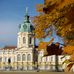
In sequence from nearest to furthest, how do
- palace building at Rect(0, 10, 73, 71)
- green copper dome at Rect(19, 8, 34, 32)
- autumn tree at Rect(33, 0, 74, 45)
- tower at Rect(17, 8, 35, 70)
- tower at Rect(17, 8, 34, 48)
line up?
1. autumn tree at Rect(33, 0, 74, 45)
2. palace building at Rect(0, 10, 73, 71)
3. tower at Rect(17, 8, 35, 70)
4. tower at Rect(17, 8, 34, 48)
5. green copper dome at Rect(19, 8, 34, 32)

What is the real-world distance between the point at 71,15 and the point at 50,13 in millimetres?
904

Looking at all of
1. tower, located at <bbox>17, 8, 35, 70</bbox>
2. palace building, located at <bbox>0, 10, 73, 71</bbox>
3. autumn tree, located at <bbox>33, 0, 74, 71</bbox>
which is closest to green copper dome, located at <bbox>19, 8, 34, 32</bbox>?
palace building, located at <bbox>0, 10, 73, 71</bbox>

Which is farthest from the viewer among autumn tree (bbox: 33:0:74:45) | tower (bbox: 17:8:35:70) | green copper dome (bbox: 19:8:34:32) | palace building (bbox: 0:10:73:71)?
green copper dome (bbox: 19:8:34:32)

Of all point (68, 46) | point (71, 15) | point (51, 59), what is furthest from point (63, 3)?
point (51, 59)

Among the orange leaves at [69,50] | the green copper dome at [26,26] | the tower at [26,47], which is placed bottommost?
the orange leaves at [69,50]

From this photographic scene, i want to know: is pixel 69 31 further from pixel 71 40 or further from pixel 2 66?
pixel 2 66

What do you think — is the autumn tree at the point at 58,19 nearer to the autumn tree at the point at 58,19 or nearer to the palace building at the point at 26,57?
the autumn tree at the point at 58,19

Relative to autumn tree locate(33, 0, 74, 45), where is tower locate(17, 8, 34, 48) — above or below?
above

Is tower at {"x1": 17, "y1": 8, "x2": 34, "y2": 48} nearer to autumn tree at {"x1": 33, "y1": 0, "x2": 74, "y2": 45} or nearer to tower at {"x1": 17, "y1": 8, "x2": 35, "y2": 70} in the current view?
tower at {"x1": 17, "y1": 8, "x2": 35, "y2": 70}

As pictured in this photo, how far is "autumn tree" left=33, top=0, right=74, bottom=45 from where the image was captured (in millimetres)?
12938

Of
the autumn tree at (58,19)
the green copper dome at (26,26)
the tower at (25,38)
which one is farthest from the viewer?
the green copper dome at (26,26)

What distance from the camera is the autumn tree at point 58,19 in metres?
12.9

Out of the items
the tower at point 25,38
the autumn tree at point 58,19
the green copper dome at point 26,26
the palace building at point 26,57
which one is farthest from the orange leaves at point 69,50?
the green copper dome at point 26,26

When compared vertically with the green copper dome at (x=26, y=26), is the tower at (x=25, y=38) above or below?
below
